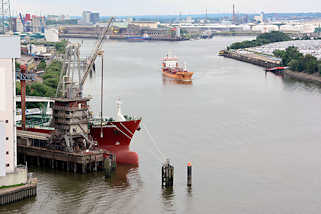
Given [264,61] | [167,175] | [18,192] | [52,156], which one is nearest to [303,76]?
[264,61]

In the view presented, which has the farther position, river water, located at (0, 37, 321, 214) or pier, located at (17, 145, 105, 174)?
pier, located at (17, 145, 105, 174)

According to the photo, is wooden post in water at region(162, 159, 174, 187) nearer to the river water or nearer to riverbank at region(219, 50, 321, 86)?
the river water

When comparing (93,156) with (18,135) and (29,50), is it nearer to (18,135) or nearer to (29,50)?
(18,135)

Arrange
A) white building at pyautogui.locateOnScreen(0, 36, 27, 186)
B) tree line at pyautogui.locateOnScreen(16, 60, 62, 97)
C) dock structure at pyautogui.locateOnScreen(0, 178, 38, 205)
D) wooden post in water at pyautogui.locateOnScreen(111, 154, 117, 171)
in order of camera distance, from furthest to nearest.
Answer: tree line at pyautogui.locateOnScreen(16, 60, 62, 97) < wooden post in water at pyautogui.locateOnScreen(111, 154, 117, 171) < white building at pyautogui.locateOnScreen(0, 36, 27, 186) < dock structure at pyautogui.locateOnScreen(0, 178, 38, 205)

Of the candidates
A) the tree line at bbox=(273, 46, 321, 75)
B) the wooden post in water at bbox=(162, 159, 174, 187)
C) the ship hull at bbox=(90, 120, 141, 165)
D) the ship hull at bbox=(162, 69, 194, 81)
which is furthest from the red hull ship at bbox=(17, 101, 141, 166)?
the tree line at bbox=(273, 46, 321, 75)

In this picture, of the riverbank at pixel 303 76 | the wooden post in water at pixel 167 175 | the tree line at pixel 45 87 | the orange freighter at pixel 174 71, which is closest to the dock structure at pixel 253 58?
the riverbank at pixel 303 76

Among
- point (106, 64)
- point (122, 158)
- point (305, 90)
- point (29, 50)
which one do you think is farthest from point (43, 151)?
point (29, 50)
